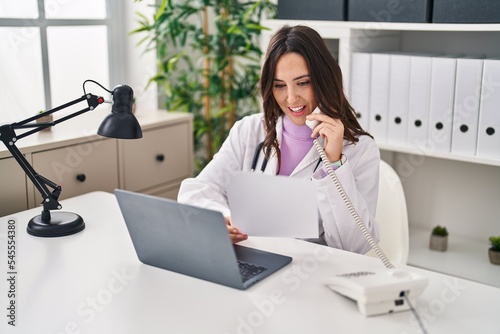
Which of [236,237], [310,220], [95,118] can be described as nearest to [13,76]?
[95,118]

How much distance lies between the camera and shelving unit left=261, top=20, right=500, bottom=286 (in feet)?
8.03

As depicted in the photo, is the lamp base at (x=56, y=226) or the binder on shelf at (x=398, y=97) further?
the binder on shelf at (x=398, y=97)

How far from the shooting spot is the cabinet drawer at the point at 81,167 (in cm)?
229

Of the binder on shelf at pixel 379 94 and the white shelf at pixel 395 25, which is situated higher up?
the white shelf at pixel 395 25

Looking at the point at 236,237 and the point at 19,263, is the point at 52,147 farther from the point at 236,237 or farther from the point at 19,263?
the point at 236,237

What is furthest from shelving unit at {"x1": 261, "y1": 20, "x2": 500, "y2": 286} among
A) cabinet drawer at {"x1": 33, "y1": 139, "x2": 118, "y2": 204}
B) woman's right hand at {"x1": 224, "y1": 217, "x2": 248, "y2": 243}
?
woman's right hand at {"x1": 224, "y1": 217, "x2": 248, "y2": 243}

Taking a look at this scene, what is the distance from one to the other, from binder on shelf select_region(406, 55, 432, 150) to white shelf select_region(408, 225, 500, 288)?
1.51 feet

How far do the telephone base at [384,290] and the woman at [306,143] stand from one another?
435 mm

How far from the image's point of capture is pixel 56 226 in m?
1.75

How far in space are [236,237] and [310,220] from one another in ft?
0.79

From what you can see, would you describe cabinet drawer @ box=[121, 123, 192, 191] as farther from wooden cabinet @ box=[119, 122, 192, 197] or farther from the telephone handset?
the telephone handset

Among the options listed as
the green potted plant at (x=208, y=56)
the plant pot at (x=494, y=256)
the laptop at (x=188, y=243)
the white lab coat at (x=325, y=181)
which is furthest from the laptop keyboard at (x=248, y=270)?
the green potted plant at (x=208, y=56)

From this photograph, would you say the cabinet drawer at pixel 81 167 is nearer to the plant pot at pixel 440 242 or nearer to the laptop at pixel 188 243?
the laptop at pixel 188 243

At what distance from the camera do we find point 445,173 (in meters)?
2.71
